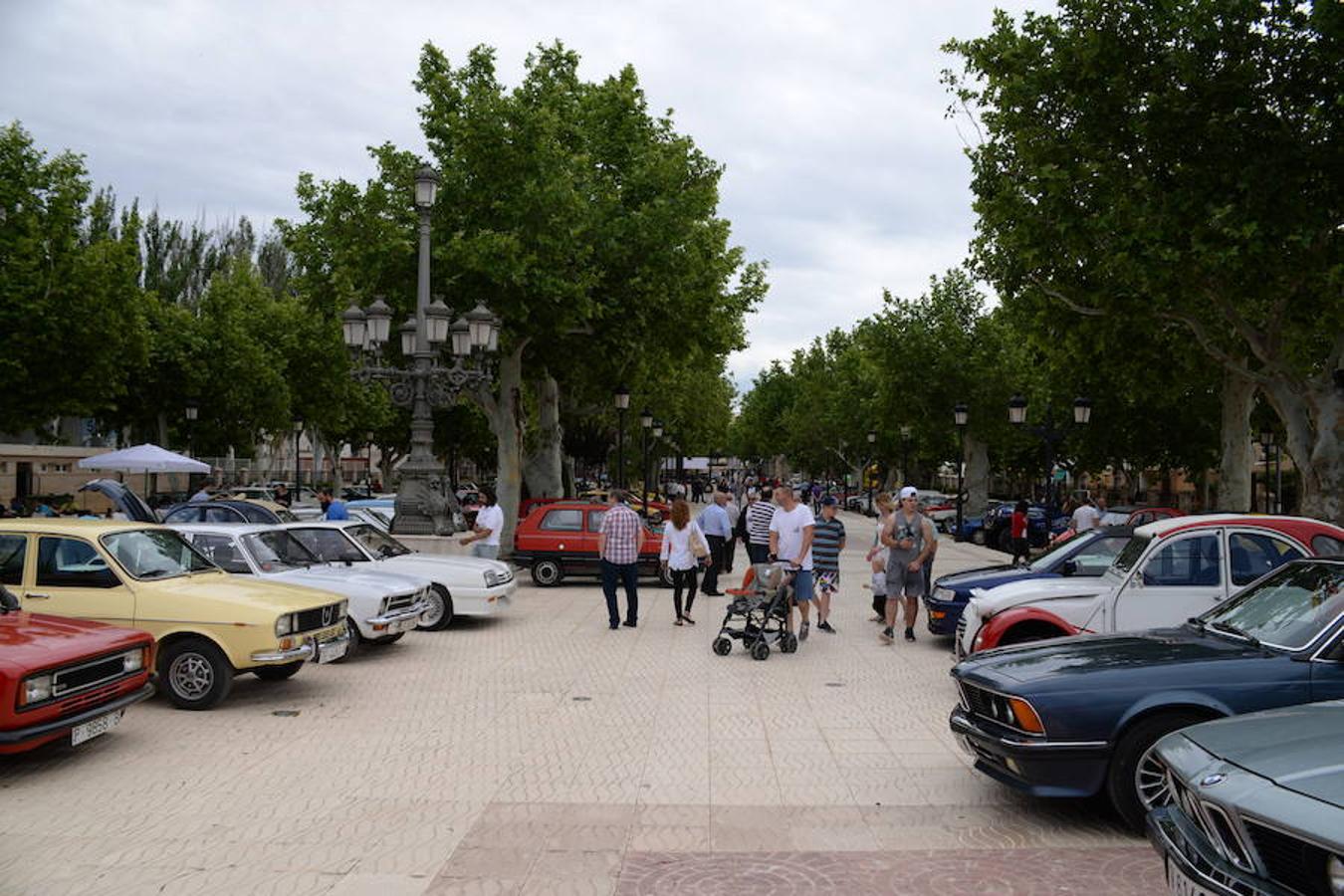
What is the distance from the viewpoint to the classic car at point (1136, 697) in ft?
19.9

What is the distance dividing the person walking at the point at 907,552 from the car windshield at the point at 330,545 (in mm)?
6418

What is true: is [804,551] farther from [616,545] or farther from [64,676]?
[64,676]

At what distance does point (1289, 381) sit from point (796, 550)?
1272 centimetres

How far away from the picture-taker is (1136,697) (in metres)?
6.13

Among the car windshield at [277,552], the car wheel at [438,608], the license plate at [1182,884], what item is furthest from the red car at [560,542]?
the license plate at [1182,884]

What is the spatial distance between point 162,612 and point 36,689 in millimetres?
2310

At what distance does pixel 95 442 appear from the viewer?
6350 cm

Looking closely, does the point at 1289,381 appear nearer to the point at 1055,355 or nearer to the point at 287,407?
the point at 1055,355

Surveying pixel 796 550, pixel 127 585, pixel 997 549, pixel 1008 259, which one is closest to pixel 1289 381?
pixel 1008 259

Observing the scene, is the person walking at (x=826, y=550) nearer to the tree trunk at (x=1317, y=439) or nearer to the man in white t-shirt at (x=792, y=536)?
the man in white t-shirt at (x=792, y=536)

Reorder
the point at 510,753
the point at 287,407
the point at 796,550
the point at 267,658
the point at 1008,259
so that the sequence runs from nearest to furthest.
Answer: the point at 510,753 < the point at 267,658 < the point at 796,550 < the point at 1008,259 < the point at 287,407

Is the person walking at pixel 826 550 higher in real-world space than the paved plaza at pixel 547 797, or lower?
higher

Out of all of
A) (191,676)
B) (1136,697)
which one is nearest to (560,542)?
(191,676)

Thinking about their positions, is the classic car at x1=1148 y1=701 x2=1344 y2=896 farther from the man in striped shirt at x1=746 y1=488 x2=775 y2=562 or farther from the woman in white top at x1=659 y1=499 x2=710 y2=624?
the man in striped shirt at x1=746 y1=488 x2=775 y2=562
